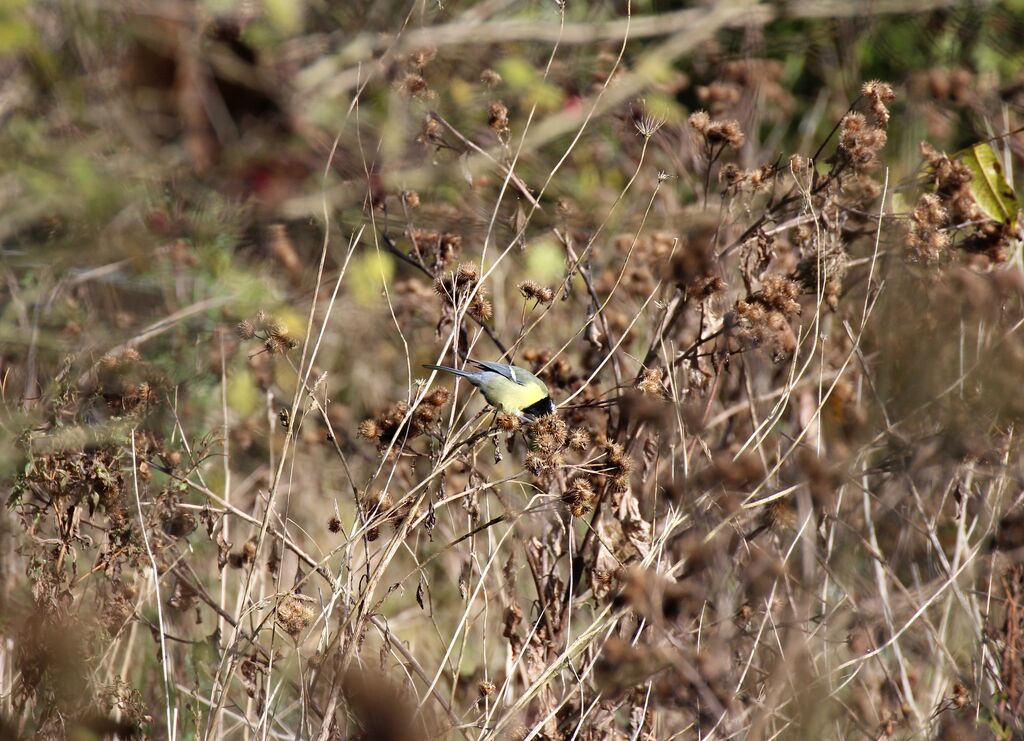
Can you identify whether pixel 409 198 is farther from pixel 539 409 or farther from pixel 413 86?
pixel 539 409

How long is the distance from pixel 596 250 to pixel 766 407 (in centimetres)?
77

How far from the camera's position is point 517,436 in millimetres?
3404

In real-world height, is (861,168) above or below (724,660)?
above

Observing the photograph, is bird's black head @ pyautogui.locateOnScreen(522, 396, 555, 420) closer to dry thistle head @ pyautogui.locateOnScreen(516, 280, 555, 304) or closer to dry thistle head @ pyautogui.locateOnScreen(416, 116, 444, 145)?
dry thistle head @ pyautogui.locateOnScreen(516, 280, 555, 304)

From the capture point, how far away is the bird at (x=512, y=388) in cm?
263

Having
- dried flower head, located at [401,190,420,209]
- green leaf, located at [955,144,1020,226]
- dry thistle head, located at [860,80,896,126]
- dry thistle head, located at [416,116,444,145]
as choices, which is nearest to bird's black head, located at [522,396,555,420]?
dried flower head, located at [401,190,420,209]

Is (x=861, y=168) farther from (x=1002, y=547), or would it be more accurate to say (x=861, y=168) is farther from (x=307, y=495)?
(x=307, y=495)

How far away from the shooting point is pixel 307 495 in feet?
13.7

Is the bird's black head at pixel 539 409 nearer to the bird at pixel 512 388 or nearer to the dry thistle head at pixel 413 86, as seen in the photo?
the bird at pixel 512 388

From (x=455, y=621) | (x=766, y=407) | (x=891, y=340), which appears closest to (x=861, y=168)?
(x=891, y=340)

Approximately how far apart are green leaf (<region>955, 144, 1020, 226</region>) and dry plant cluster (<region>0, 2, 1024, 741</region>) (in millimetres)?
12

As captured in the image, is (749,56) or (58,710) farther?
(749,56)

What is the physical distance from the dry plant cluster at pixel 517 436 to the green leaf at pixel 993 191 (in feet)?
0.04

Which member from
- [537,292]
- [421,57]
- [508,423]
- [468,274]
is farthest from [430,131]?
[508,423]
